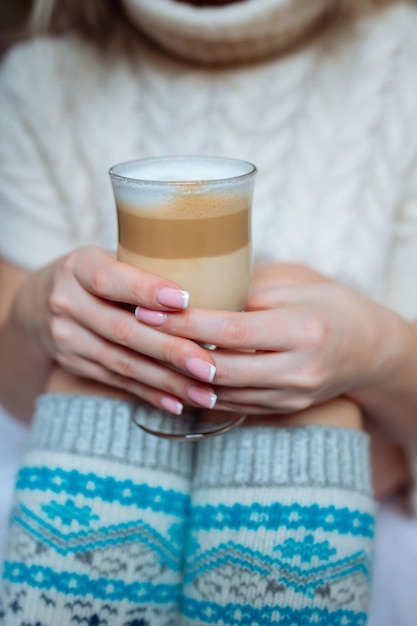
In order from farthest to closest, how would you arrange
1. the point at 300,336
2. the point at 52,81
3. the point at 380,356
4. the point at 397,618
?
the point at 52,81 → the point at 397,618 → the point at 380,356 → the point at 300,336

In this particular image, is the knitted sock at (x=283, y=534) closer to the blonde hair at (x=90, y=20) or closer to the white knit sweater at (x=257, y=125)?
Result: the white knit sweater at (x=257, y=125)

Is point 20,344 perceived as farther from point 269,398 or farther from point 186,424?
point 269,398

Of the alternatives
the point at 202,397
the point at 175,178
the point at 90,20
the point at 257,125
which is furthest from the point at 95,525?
the point at 90,20

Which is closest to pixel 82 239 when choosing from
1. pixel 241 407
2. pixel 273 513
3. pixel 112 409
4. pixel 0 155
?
pixel 0 155

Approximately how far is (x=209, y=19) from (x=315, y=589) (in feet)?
2.74

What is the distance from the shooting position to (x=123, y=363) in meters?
0.85

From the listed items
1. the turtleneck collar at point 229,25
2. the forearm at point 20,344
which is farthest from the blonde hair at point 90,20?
the forearm at point 20,344

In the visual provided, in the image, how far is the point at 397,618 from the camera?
102 centimetres

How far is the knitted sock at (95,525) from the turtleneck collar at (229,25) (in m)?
0.60

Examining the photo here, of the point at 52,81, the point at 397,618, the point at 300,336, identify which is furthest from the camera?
the point at 52,81

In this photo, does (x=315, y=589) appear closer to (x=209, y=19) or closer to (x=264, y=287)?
(x=264, y=287)

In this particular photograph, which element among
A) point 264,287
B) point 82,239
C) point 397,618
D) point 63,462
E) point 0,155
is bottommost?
point 397,618

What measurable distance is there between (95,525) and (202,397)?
0.22m

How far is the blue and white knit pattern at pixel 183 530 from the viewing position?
81cm
